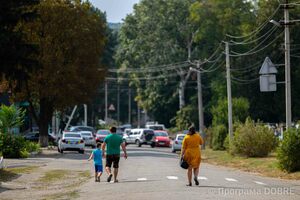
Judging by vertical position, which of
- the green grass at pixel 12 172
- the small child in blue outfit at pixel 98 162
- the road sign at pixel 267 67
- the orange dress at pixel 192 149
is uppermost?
the road sign at pixel 267 67

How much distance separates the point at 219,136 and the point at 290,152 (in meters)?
26.1

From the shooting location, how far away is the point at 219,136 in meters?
58.2

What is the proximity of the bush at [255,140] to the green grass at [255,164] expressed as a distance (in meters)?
0.53

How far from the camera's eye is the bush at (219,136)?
57200 millimetres

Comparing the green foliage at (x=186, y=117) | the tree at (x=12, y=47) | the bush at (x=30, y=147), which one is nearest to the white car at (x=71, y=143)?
the bush at (x=30, y=147)

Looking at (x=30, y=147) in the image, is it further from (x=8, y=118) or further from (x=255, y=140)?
(x=255, y=140)

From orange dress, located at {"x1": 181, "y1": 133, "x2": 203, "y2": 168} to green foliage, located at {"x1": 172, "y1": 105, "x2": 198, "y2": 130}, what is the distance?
6265 cm

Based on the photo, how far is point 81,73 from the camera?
188ft

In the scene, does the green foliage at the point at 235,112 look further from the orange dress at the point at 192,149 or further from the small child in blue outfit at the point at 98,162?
the orange dress at the point at 192,149

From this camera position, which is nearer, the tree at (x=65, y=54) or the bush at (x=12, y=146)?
the bush at (x=12, y=146)

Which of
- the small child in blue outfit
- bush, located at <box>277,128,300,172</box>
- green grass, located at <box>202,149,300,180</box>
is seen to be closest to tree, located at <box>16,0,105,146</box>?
green grass, located at <box>202,149,300,180</box>

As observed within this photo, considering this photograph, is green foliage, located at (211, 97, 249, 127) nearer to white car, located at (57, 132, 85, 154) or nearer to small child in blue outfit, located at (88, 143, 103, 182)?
white car, located at (57, 132, 85, 154)

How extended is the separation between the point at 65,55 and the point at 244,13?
1231 inches

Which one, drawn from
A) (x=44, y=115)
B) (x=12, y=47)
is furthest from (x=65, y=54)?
(x=12, y=47)
